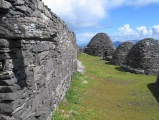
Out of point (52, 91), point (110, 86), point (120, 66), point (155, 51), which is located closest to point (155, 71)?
point (155, 51)

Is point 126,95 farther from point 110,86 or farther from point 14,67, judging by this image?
point 14,67


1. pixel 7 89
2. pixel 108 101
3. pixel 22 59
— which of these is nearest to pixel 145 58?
pixel 108 101

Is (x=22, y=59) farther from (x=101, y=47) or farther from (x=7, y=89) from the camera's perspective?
(x=101, y=47)

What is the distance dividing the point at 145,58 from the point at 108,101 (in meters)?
14.3

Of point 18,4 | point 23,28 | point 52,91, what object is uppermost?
point 18,4

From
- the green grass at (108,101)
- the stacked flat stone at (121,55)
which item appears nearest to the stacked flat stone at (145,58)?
the stacked flat stone at (121,55)

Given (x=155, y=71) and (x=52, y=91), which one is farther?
(x=155, y=71)

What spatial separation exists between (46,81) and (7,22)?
169 inches

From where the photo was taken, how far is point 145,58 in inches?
1140

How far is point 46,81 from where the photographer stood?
32.7 ft

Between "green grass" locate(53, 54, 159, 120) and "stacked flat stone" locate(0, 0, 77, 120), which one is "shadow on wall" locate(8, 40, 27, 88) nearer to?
"stacked flat stone" locate(0, 0, 77, 120)

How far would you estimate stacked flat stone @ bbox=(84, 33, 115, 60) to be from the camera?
44.1 meters

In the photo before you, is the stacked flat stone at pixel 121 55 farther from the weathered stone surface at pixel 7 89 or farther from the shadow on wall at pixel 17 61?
the weathered stone surface at pixel 7 89

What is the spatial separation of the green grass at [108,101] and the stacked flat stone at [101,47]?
21559 mm
